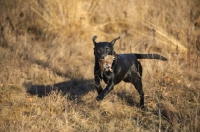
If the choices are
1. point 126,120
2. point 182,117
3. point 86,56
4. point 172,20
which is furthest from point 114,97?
point 172,20

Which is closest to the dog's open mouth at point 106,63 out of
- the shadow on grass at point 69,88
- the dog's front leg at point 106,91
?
the dog's front leg at point 106,91

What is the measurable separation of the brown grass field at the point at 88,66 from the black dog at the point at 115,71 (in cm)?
30

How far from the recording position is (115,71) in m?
5.62

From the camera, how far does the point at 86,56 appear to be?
30.6ft

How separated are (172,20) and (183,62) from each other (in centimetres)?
214

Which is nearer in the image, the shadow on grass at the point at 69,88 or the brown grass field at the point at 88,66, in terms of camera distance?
the brown grass field at the point at 88,66

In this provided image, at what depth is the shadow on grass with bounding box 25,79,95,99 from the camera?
6.54m

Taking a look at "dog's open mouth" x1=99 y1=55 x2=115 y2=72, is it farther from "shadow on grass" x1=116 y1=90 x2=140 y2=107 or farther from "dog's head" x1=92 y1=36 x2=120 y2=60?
"shadow on grass" x1=116 y1=90 x2=140 y2=107

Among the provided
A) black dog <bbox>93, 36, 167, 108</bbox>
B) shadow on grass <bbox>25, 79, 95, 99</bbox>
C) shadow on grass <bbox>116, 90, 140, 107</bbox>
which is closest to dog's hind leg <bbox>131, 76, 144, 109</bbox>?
black dog <bbox>93, 36, 167, 108</bbox>

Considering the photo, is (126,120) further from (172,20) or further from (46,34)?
(46,34)

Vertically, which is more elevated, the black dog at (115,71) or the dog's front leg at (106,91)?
the black dog at (115,71)

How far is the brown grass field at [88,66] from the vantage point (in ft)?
16.1

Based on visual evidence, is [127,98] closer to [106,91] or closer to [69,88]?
[106,91]

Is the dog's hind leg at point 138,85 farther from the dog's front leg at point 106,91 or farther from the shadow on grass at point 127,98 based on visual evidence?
the dog's front leg at point 106,91
